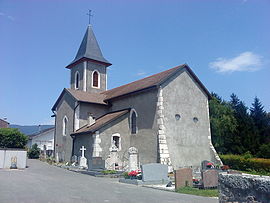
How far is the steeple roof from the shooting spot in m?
35.0

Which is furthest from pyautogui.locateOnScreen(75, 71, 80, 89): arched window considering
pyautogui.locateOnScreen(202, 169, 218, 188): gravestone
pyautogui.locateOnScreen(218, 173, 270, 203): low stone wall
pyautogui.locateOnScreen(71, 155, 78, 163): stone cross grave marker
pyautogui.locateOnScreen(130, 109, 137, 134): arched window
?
pyautogui.locateOnScreen(218, 173, 270, 203): low stone wall

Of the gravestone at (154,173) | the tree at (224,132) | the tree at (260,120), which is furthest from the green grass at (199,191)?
the tree at (260,120)

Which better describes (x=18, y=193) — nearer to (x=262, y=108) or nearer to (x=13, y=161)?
(x=13, y=161)

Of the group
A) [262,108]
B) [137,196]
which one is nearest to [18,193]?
[137,196]

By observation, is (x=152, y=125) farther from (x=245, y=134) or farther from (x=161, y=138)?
(x=245, y=134)

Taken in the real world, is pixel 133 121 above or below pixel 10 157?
above

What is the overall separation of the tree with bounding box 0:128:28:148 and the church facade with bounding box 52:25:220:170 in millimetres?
11571

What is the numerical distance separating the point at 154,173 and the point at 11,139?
86.9ft

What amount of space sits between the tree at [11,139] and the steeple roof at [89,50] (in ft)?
38.2

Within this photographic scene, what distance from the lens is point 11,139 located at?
34.7m

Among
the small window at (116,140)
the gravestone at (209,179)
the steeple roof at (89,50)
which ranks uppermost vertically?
the steeple roof at (89,50)

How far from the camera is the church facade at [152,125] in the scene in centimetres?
2062

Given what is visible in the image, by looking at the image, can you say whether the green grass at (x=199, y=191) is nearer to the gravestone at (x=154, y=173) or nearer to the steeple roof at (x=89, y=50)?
the gravestone at (x=154, y=173)

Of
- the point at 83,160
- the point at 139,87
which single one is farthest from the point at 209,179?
the point at 83,160
